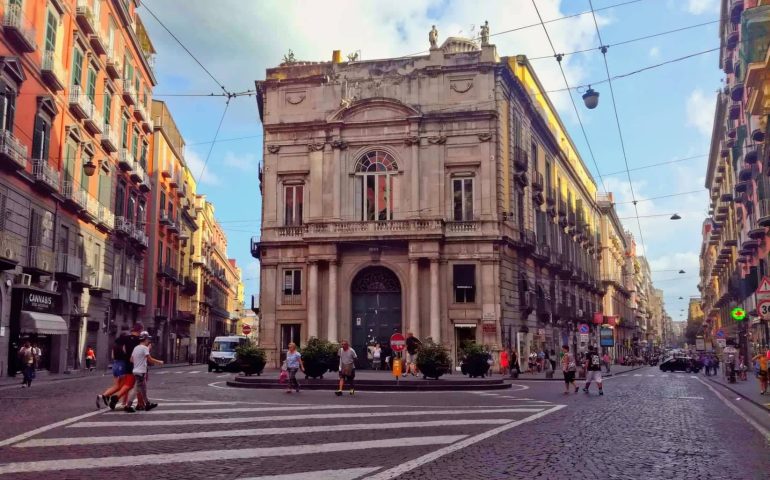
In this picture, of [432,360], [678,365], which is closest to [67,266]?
[432,360]

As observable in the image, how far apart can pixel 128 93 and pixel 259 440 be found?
36279 millimetres

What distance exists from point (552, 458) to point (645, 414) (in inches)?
275

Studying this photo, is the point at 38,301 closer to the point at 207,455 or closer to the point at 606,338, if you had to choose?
the point at 207,455

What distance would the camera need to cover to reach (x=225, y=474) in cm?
719

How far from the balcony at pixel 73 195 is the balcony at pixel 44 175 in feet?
5.70

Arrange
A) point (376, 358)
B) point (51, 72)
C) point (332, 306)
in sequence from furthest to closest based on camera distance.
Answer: point (332, 306) < point (376, 358) < point (51, 72)

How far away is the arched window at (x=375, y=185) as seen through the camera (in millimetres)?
37156

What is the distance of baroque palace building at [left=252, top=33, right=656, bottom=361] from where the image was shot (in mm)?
35531

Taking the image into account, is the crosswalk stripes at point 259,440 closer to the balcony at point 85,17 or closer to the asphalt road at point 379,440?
the asphalt road at point 379,440

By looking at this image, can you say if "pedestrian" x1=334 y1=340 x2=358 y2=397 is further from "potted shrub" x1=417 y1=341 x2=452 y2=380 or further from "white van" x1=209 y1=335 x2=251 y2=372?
"white van" x1=209 y1=335 x2=251 y2=372

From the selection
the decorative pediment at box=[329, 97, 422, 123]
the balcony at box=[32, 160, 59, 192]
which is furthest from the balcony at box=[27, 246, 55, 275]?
the decorative pediment at box=[329, 97, 422, 123]

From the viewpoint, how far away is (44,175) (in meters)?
28.6

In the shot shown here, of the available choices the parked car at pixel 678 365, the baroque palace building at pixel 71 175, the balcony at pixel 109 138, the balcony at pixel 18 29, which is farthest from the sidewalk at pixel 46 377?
the parked car at pixel 678 365

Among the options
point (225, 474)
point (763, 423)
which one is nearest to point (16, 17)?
point (225, 474)
